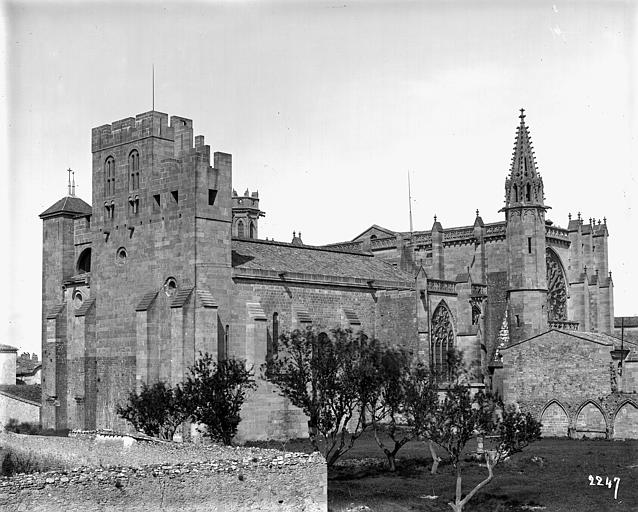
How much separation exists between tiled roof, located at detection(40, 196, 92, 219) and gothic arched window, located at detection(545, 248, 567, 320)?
32150mm

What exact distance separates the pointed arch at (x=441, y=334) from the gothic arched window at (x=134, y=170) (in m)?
20.8

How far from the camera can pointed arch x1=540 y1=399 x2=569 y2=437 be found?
48.1 metres

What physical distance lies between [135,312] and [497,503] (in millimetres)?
25638

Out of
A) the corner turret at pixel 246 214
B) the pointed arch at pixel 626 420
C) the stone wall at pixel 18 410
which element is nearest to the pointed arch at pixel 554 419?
the pointed arch at pixel 626 420

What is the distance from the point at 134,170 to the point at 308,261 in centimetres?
1266

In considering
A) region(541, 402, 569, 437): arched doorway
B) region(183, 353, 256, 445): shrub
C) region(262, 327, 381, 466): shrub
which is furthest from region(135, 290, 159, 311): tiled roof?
region(541, 402, 569, 437): arched doorway

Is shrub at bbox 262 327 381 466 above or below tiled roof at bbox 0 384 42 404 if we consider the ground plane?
above

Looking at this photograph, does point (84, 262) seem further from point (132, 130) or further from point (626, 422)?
point (626, 422)

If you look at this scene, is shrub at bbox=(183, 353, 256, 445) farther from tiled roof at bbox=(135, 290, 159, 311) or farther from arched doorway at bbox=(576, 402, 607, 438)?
arched doorway at bbox=(576, 402, 607, 438)

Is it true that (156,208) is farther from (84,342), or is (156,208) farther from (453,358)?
(453,358)

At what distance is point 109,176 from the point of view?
171ft

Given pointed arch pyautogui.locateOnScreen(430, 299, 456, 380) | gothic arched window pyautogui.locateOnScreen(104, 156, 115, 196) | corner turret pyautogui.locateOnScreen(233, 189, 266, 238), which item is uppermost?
corner turret pyautogui.locateOnScreen(233, 189, 266, 238)

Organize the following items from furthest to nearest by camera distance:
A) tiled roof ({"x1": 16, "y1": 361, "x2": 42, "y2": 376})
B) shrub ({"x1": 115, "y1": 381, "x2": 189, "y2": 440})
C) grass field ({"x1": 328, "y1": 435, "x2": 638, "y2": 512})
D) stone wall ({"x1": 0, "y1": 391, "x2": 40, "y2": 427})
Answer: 1. tiled roof ({"x1": 16, "y1": 361, "x2": 42, "y2": 376})
2. stone wall ({"x1": 0, "y1": 391, "x2": 40, "y2": 427})
3. shrub ({"x1": 115, "y1": 381, "x2": 189, "y2": 440})
4. grass field ({"x1": 328, "y1": 435, "x2": 638, "y2": 512})

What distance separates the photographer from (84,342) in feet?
173
